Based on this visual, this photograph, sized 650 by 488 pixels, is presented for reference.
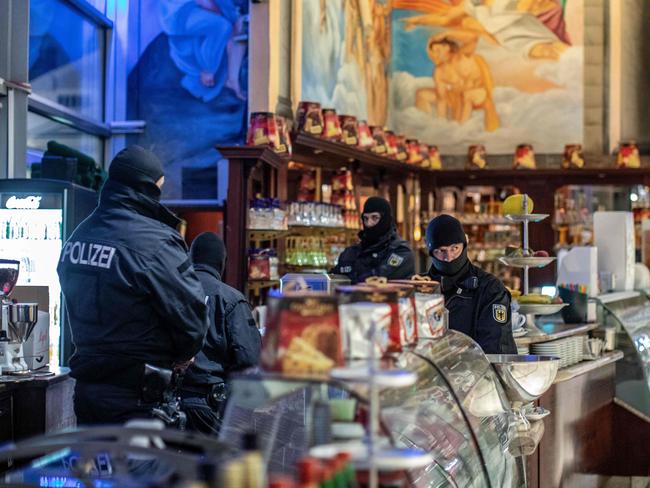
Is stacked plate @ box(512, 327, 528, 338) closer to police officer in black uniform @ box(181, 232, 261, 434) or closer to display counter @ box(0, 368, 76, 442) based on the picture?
police officer in black uniform @ box(181, 232, 261, 434)

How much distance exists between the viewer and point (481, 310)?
581 cm

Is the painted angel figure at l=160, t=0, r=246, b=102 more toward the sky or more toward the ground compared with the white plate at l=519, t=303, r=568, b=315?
more toward the sky

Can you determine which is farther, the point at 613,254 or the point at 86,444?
the point at 613,254

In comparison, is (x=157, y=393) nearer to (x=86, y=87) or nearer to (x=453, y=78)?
(x=86, y=87)

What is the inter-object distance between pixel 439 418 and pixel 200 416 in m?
1.98

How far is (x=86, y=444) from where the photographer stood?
256 centimetres

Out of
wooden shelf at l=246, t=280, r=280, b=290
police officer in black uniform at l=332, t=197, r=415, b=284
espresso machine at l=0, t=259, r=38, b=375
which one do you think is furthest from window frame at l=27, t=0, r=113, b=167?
espresso machine at l=0, t=259, r=38, b=375

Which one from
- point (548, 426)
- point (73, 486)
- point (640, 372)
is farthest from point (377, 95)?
point (73, 486)

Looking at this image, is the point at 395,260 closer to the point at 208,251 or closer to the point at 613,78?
the point at 208,251

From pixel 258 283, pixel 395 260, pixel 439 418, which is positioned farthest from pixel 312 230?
pixel 439 418

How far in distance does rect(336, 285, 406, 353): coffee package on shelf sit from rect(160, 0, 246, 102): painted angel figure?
7817mm

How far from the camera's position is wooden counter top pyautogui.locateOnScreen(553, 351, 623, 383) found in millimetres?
6871

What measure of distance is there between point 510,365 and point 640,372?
12.4 feet

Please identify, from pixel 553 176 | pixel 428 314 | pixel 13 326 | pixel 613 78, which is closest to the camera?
pixel 428 314
